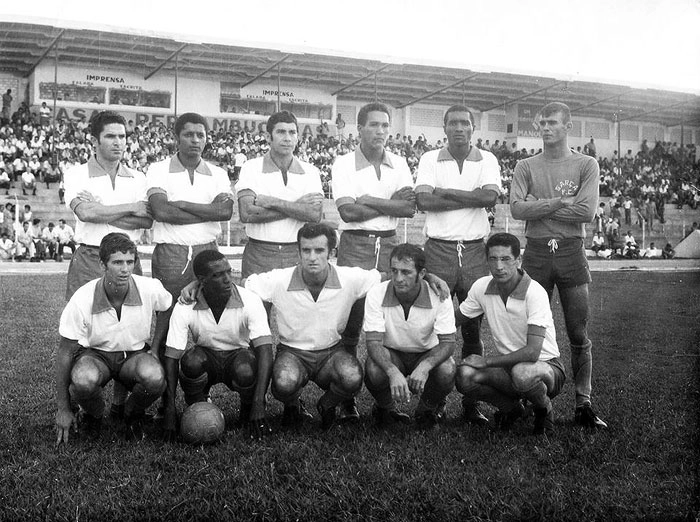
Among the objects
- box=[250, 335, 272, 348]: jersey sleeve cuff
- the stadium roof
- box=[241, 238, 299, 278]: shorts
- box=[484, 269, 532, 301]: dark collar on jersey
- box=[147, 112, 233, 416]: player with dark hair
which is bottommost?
box=[250, 335, 272, 348]: jersey sleeve cuff

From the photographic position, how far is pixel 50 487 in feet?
12.2

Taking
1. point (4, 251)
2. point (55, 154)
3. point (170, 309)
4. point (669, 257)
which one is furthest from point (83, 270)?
point (669, 257)

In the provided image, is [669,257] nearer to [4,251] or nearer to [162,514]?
[4,251]

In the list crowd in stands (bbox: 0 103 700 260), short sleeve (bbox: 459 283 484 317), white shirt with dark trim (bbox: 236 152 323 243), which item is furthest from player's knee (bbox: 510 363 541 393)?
crowd in stands (bbox: 0 103 700 260)

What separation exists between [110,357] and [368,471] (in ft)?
6.77

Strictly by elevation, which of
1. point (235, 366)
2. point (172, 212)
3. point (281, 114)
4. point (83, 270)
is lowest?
point (235, 366)

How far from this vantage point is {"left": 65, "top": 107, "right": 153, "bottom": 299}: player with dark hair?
527cm

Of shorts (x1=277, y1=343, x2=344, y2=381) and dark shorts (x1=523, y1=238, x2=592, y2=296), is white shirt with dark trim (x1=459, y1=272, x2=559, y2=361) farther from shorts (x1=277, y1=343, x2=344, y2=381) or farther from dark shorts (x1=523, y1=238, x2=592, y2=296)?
shorts (x1=277, y1=343, x2=344, y2=381)

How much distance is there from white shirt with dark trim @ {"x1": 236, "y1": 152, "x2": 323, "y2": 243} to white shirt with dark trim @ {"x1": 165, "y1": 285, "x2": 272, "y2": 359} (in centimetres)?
73

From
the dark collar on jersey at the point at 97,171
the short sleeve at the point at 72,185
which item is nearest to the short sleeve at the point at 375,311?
the dark collar on jersey at the point at 97,171

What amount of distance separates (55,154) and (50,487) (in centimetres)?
2457

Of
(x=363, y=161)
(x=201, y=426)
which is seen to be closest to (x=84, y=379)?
(x=201, y=426)

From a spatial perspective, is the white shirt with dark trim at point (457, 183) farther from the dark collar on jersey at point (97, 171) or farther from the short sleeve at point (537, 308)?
the dark collar on jersey at point (97, 171)

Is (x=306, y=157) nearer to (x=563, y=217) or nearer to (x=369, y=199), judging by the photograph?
(x=369, y=199)
